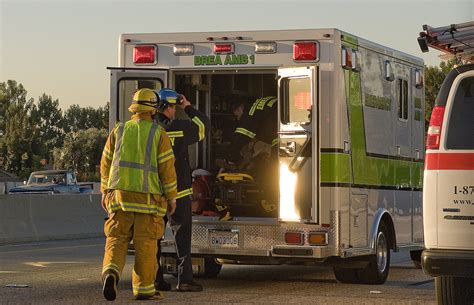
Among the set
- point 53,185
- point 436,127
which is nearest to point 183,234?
point 436,127

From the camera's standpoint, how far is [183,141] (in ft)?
42.2

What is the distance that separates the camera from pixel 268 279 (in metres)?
15.1

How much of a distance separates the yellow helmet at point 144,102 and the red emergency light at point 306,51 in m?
2.67

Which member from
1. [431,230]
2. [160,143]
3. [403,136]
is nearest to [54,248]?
[403,136]

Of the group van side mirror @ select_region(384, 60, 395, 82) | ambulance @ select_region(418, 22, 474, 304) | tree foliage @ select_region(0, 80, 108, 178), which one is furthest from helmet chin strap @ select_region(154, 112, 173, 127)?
tree foliage @ select_region(0, 80, 108, 178)

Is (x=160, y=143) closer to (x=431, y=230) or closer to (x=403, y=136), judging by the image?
(x=431, y=230)

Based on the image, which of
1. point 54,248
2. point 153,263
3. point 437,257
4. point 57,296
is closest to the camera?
point 437,257

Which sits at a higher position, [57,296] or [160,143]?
[160,143]

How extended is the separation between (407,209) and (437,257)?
6.05 m

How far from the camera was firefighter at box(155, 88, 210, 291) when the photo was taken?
1272 centimetres

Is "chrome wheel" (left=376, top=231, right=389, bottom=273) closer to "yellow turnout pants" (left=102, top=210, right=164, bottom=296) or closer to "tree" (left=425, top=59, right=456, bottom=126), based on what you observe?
"yellow turnout pants" (left=102, top=210, right=164, bottom=296)

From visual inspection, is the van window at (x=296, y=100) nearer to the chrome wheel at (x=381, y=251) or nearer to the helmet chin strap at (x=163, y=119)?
the helmet chin strap at (x=163, y=119)

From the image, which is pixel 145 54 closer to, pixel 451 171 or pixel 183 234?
pixel 183 234

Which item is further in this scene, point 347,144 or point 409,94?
point 409,94
